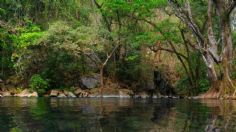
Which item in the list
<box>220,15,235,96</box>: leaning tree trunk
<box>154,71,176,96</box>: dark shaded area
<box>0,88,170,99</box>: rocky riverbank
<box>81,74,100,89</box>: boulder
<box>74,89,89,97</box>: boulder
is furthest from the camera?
<box>154,71,176,96</box>: dark shaded area

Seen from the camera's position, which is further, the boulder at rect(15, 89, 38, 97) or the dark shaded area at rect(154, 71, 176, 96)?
the dark shaded area at rect(154, 71, 176, 96)

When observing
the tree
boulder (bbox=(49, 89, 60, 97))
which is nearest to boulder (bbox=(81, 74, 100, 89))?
boulder (bbox=(49, 89, 60, 97))

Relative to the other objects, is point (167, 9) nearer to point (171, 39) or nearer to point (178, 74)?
point (171, 39)

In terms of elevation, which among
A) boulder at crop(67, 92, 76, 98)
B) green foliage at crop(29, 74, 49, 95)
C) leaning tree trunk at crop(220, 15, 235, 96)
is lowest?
boulder at crop(67, 92, 76, 98)

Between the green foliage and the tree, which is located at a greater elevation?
the tree

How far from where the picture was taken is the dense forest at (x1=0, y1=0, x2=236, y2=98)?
35.6 metres

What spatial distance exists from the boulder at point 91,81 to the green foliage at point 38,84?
11.2ft

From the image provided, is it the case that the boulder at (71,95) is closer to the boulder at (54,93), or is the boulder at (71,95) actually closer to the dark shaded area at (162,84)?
the boulder at (54,93)

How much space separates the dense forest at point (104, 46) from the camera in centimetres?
3562

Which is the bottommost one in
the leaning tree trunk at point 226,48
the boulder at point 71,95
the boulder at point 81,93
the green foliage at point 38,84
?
the boulder at point 71,95

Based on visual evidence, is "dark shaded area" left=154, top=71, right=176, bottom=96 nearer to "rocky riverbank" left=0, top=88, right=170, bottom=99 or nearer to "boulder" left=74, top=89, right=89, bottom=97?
"rocky riverbank" left=0, top=88, right=170, bottom=99

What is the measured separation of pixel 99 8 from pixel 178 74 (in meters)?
9.54

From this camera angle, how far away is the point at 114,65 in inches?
1585

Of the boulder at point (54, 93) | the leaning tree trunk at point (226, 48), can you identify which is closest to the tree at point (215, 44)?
the leaning tree trunk at point (226, 48)
